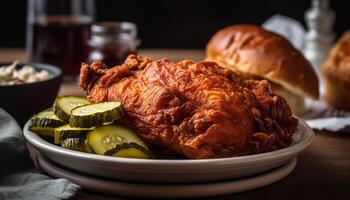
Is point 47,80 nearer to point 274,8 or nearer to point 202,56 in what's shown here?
point 202,56

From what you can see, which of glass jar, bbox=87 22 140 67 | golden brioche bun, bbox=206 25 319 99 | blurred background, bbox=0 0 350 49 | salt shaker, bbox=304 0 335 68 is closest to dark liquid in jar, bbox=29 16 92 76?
glass jar, bbox=87 22 140 67

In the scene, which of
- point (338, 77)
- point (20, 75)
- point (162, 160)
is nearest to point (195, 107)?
point (162, 160)

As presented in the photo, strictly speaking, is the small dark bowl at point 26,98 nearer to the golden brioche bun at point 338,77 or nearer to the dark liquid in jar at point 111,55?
the dark liquid in jar at point 111,55

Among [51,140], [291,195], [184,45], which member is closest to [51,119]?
[51,140]

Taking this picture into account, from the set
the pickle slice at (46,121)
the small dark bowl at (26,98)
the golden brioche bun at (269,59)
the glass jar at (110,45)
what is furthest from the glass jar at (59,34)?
the pickle slice at (46,121)

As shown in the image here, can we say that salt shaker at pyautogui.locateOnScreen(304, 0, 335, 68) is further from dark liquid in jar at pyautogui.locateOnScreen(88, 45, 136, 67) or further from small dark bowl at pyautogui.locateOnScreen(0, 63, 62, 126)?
small dark bowl at pyautogui.locateOnScreen(0, 63, 62, 126)

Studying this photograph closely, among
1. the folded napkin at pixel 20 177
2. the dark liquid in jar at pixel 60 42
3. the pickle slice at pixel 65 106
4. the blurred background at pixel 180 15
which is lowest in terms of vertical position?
the blurred background at pixel 180 15
